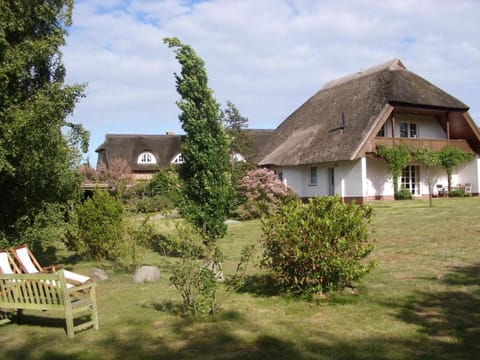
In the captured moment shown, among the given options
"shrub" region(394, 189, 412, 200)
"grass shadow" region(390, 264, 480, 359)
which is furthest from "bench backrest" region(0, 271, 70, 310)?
"shrub" region(394, 189, 412, 200)

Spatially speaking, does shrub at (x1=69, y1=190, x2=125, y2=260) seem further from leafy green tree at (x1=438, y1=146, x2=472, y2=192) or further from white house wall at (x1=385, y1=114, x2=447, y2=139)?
leafy green tree at (x1=438, y1=146, x2=472, y2=192)

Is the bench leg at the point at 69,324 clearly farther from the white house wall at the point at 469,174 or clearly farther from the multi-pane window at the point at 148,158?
the multi-pane window at the point at 148,158

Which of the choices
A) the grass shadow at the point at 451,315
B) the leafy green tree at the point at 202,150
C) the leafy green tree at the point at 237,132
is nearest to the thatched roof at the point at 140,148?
the leafy green tree at the point at 237,132

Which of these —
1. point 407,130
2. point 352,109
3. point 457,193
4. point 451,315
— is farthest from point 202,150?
point 457,193

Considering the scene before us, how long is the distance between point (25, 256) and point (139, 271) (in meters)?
2.25

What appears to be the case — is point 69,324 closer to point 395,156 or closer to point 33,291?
point 33,291

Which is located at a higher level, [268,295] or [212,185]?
[212,185]

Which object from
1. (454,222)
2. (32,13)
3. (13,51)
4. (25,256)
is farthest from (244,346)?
(454,222)

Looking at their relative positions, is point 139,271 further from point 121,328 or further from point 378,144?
point 378,144

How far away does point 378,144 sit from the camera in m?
23.8

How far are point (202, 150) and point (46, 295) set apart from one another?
7127 millimetres

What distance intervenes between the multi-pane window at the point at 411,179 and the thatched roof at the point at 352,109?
12.7 feet

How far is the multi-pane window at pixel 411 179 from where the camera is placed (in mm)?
26344

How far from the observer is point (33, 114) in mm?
7965
